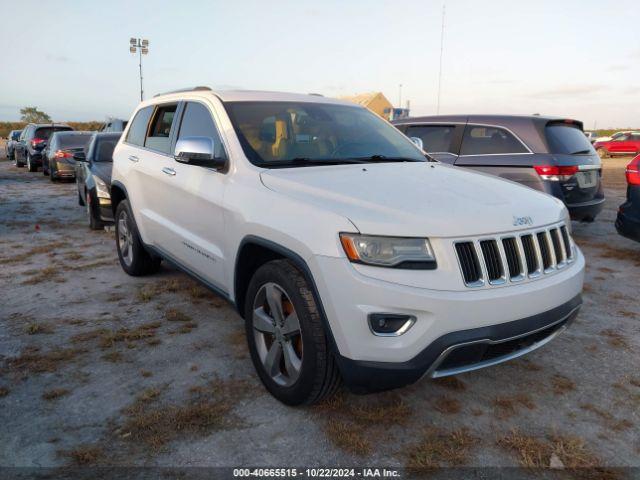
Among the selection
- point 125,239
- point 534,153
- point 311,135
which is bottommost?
point 125,239

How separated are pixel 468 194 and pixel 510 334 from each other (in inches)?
31.8

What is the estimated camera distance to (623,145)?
1276 inches

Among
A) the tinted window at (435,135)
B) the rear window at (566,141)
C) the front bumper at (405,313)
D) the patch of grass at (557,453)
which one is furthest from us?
the tinted window at (435,135)

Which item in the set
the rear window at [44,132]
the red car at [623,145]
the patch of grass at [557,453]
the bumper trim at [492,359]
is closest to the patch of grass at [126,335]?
the bumper trim at [492,359]

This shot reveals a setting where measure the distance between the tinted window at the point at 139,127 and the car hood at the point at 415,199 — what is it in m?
2.49

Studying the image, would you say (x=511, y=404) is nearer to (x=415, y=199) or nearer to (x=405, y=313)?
(x=405, y=313)

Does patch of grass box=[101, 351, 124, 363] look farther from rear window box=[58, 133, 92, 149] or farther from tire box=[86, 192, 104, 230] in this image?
rear window box=[58, 133, 92, 149]

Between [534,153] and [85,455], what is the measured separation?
606cm

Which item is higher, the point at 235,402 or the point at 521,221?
the point at 521,221

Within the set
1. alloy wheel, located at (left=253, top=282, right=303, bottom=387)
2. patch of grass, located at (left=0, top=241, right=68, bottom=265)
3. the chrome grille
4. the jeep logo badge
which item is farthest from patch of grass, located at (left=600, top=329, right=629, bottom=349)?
patch of grass, located at (left=0, top=241, right=68, bottom=265)

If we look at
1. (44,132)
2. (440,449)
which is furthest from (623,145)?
(440,449)

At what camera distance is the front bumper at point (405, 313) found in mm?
2379

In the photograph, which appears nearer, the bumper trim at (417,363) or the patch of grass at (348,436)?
the bumper trim at (417,363)

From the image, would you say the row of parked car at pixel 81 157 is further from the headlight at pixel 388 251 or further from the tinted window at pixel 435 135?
the headlight at pixel 388 251
